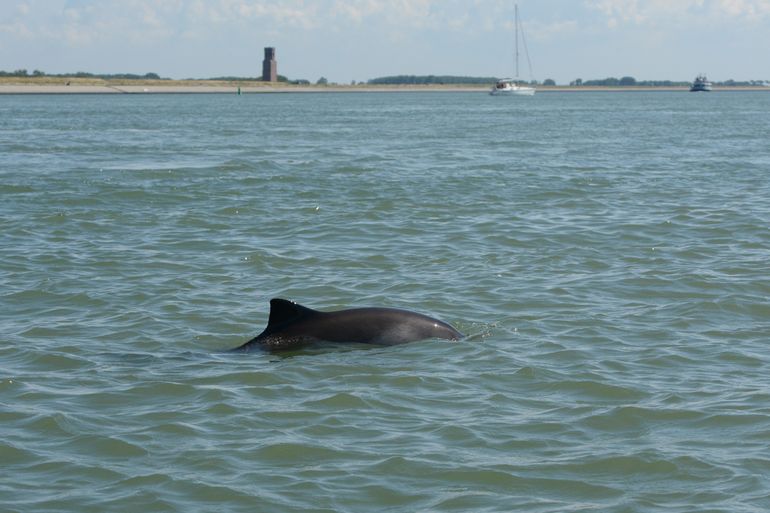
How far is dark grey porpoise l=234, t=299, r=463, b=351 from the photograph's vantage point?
1210cm

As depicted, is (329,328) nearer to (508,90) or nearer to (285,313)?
(285,313)

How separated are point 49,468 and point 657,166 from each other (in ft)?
94.7

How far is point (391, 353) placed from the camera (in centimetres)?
1189

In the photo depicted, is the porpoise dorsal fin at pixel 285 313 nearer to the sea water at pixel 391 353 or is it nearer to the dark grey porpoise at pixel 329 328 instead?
the dark grey porpoise at pixel 329 328

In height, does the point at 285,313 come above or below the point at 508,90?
below

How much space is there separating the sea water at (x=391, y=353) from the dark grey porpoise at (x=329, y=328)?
244mm

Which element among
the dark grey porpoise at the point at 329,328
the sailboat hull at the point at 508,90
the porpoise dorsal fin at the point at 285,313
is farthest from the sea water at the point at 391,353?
the sailboat hull at the point at 508,90

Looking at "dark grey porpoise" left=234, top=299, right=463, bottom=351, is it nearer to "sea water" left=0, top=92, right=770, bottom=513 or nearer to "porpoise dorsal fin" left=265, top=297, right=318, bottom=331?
"porpoise dorsal fin" left=265, top=297, right=318, bottom=331

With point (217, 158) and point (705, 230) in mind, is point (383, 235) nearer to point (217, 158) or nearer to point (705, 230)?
point (705, 230)

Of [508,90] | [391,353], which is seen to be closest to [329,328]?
[391,353]

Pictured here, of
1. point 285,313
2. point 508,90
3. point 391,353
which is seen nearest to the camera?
point 391,353

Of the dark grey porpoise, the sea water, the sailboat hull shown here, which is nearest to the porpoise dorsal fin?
the dark grey porpoise

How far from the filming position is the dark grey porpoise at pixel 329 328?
12.1 metres

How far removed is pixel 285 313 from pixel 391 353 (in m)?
1.22
